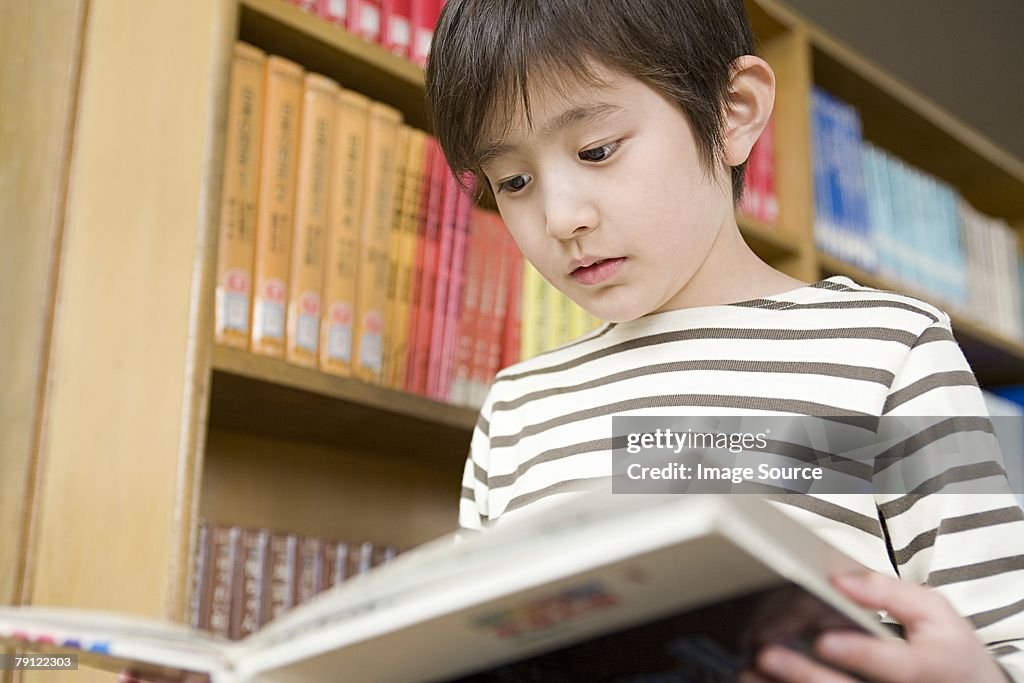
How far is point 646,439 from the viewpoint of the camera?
86 cm

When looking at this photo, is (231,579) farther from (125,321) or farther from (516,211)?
(516,211)

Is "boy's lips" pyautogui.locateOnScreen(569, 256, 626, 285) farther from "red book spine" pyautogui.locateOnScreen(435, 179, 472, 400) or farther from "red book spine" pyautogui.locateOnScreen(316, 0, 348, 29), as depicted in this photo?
"red book spine" pyautogui.locateOnScreen(316, 0, 348, 29)

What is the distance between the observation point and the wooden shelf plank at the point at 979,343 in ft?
5.81

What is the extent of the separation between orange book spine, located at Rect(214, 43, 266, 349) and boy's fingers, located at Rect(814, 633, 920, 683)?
76cm

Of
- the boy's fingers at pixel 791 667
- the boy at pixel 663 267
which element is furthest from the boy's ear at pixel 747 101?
the boy's fingers at pixel 791 667

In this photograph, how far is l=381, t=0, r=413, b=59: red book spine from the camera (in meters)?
1.30

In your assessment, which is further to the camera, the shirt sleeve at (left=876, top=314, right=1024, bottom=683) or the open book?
the shirt sleeve at (left=876, top=314, right=1024, bottom=683)

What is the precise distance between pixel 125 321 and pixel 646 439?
529 mm

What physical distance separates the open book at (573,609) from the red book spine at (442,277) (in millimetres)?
753

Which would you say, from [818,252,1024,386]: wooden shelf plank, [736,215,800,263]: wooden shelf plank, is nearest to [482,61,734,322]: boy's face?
[736,215,800,263]: wooden shelf plank

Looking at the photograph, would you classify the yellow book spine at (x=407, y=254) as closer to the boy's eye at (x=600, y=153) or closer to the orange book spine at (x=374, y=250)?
the orange book spine at (x=374, y=250)

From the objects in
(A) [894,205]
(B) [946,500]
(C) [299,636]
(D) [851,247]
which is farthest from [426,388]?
(A) [894,205]

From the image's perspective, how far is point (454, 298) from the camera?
1.30 m

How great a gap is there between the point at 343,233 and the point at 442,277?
151 millimetres
